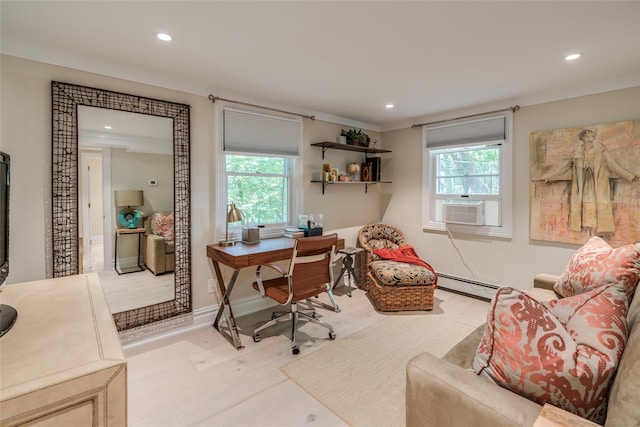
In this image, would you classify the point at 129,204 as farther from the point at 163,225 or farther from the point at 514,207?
the point at 514,207

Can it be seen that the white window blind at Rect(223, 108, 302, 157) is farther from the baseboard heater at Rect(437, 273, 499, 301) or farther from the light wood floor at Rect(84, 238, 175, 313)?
the baseboard heater at Rect(437, 273, 499, 301)

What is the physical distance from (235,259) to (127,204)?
101 cm

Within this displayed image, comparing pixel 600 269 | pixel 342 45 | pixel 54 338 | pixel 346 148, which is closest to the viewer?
pixel 54 338

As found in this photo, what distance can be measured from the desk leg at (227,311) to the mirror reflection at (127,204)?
16.1 inches

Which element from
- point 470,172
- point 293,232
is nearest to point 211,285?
point 293,232

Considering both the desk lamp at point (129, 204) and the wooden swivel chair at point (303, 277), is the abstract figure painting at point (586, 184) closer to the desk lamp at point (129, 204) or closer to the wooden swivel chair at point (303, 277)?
the wooden swivel chair at point (303, 277)

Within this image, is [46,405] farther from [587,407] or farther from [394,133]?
[394,133]

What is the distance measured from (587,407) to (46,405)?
4.96 ft

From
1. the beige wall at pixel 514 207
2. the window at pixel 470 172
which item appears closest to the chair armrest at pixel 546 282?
the beige wall at pixel 514 207

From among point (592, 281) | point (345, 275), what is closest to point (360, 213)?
point (345, 275)

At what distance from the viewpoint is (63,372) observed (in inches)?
34.1

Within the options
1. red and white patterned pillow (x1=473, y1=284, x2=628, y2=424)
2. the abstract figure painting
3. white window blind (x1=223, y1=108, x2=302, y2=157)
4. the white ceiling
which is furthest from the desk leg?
the abstract figure painting

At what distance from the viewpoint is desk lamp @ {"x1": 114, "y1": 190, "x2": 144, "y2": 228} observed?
2.54m

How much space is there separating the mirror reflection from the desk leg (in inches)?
16.1
